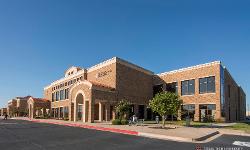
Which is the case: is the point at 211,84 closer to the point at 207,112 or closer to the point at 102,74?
the point at 207,112

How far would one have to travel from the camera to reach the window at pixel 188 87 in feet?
162

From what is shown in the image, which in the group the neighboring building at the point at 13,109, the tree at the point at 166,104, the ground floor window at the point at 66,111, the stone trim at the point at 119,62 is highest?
the stone trim at the point at 119,62

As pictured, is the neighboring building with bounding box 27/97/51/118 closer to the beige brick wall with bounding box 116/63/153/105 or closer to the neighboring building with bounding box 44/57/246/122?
the neighboring building with bounding box 44/57/246/122

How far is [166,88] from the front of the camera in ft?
179

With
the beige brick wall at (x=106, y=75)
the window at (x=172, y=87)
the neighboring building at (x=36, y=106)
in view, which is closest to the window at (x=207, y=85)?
the window at (x=172, y=87)

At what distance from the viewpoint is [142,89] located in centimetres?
5394

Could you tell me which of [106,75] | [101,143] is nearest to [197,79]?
[106,75]

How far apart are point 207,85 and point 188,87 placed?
437 cm

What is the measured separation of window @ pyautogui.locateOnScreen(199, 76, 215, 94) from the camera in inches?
1800

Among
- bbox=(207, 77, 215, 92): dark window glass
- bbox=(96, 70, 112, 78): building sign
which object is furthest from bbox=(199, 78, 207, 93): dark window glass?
bbox=(96, 70, 112, 78): building sign

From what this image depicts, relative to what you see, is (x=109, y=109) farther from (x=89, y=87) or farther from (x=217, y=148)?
(x=217, y=148)

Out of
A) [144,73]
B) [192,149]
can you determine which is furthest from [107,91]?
[192,149]

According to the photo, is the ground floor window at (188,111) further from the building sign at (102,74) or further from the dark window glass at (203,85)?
the building sign at (102,74)

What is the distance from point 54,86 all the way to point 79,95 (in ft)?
113
